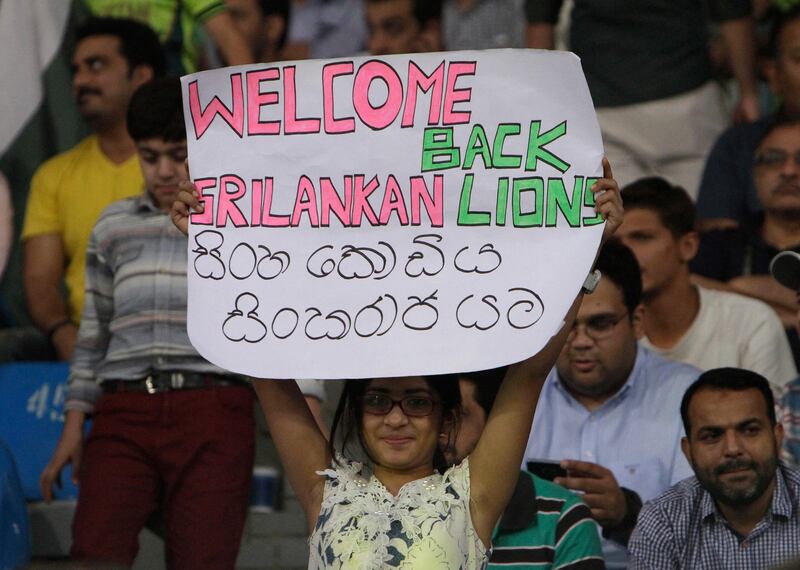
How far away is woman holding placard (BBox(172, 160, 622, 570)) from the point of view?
3.17 m

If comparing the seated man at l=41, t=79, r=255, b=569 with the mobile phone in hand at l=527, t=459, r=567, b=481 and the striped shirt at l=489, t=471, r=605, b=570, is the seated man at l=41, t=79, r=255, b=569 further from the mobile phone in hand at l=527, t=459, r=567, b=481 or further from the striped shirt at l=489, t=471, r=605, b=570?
the striped shirt at l=489, t=471, r=605, b=570

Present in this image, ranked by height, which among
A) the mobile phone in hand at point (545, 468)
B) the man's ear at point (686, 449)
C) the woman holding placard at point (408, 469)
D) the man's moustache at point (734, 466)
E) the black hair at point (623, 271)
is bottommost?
the mobile phone in hand at point (545, 468)

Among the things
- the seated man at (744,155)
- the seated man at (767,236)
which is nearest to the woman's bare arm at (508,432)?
the seated man at (767,236)

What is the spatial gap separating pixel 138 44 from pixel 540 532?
8.80 ft

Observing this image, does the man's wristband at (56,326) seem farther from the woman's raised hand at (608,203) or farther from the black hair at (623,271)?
the woman's raised hand at (608,203)

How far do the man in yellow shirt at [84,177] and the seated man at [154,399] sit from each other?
851mm

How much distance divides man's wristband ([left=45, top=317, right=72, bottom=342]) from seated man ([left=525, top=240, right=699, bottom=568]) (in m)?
1.80

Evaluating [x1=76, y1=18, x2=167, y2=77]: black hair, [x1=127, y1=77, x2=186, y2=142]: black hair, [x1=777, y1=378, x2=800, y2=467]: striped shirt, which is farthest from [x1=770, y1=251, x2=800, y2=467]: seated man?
[x1=76, y1=18, x2=167, y2=77]: black hair

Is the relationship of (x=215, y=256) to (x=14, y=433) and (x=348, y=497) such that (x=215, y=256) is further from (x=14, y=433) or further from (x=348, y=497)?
(x=14, y=433)

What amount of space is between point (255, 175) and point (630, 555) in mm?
1415

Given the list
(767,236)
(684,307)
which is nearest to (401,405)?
(684,307)

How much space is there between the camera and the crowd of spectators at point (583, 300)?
4.09m

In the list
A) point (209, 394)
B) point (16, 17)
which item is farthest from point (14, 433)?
point (16, 17)

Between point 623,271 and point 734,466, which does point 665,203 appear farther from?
Result: point 734,466
